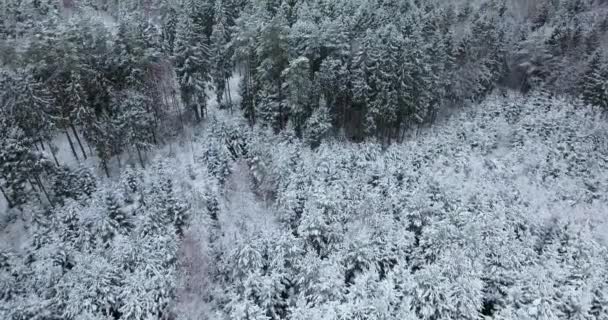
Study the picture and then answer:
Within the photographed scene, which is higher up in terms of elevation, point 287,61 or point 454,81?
point 287,61

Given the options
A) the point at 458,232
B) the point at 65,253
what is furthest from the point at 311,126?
the point at 65,253

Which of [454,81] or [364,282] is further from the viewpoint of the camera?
[454,81]

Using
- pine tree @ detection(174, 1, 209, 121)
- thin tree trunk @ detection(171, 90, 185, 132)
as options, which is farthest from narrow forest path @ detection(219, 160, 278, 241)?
thin tree trunk @ detection(171, 90, 185, 132)

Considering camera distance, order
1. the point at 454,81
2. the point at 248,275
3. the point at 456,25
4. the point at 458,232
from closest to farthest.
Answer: the point at 248,275 < the point at 458,232 < the point at 454,81 < the point at 456,25

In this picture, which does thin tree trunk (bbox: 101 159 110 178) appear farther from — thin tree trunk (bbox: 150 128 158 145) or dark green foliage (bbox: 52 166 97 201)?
thin tree trunk (bbox: 150 128 158 145)

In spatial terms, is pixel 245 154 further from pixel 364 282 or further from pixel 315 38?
pixel 364 282

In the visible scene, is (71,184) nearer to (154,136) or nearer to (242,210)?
(154,136)

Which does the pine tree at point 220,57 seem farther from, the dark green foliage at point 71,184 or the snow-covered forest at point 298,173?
the dark green foliage at point 71,184

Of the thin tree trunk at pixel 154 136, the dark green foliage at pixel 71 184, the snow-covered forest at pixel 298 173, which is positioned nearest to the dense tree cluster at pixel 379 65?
the snow-covered forest at pixel 298 173
